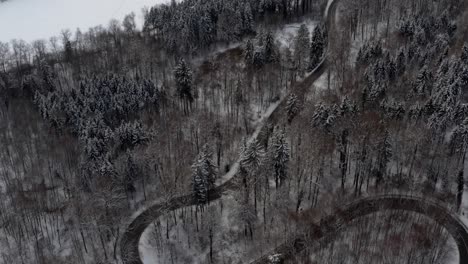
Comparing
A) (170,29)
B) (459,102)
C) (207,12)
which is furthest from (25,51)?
(459,102)

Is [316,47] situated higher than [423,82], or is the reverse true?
[316,47]

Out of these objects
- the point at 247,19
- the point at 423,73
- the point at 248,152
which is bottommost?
the point at 248,152

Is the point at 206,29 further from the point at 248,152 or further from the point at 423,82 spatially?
the point at 423,82

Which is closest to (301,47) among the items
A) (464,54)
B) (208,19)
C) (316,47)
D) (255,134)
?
(316,47)

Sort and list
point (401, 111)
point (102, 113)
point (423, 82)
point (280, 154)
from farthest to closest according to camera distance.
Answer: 1. point (102, 113)
2. point (423, 82)
3. point (401, 111)
4. point (280, 154)

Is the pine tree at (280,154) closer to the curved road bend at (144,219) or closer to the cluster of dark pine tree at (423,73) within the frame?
the curved road bend at (144,219)

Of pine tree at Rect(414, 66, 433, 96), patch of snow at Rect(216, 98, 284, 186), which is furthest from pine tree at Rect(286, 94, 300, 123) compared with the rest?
pine tree at Rect(414, 66, 433, 96)

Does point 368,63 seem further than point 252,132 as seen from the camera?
Yes

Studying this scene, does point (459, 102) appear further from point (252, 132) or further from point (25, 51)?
point (25, 51)
